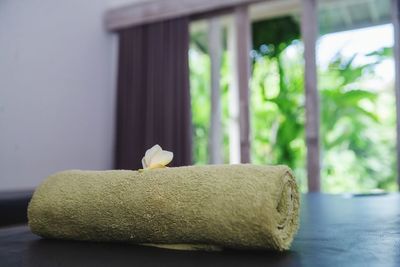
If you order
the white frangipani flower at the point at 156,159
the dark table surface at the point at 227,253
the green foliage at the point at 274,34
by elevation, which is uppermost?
the green foliage at the point at 274,34

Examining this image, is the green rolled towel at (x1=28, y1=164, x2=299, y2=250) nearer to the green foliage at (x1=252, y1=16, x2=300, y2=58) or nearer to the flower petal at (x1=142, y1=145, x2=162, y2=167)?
the flower petal at (x1=142, y1=145, x2=162, y2=167)

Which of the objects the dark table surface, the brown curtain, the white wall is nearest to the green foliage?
the brown curtain

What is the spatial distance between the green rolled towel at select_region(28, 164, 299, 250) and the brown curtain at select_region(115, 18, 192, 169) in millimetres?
2612

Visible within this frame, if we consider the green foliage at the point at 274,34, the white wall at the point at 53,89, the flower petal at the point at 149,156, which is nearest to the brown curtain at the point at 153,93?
the white wall at the point at 53,89

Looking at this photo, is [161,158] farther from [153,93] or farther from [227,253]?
[153,93]

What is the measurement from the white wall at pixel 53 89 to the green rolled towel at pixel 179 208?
95.4 inches

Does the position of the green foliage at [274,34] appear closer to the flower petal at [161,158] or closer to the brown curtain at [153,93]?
the brown curtain at [153,93]

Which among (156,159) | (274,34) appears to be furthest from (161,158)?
(274,34)

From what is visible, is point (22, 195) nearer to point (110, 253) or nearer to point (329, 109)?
point (110, 253)

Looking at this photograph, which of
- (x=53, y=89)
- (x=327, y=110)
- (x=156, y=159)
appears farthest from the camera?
(x=327, y=110)

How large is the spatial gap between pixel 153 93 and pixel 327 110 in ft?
5.93

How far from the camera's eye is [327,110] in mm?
A: 4121

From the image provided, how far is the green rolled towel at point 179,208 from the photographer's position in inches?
20.4

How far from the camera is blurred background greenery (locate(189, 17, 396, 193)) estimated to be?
12.9 feet
